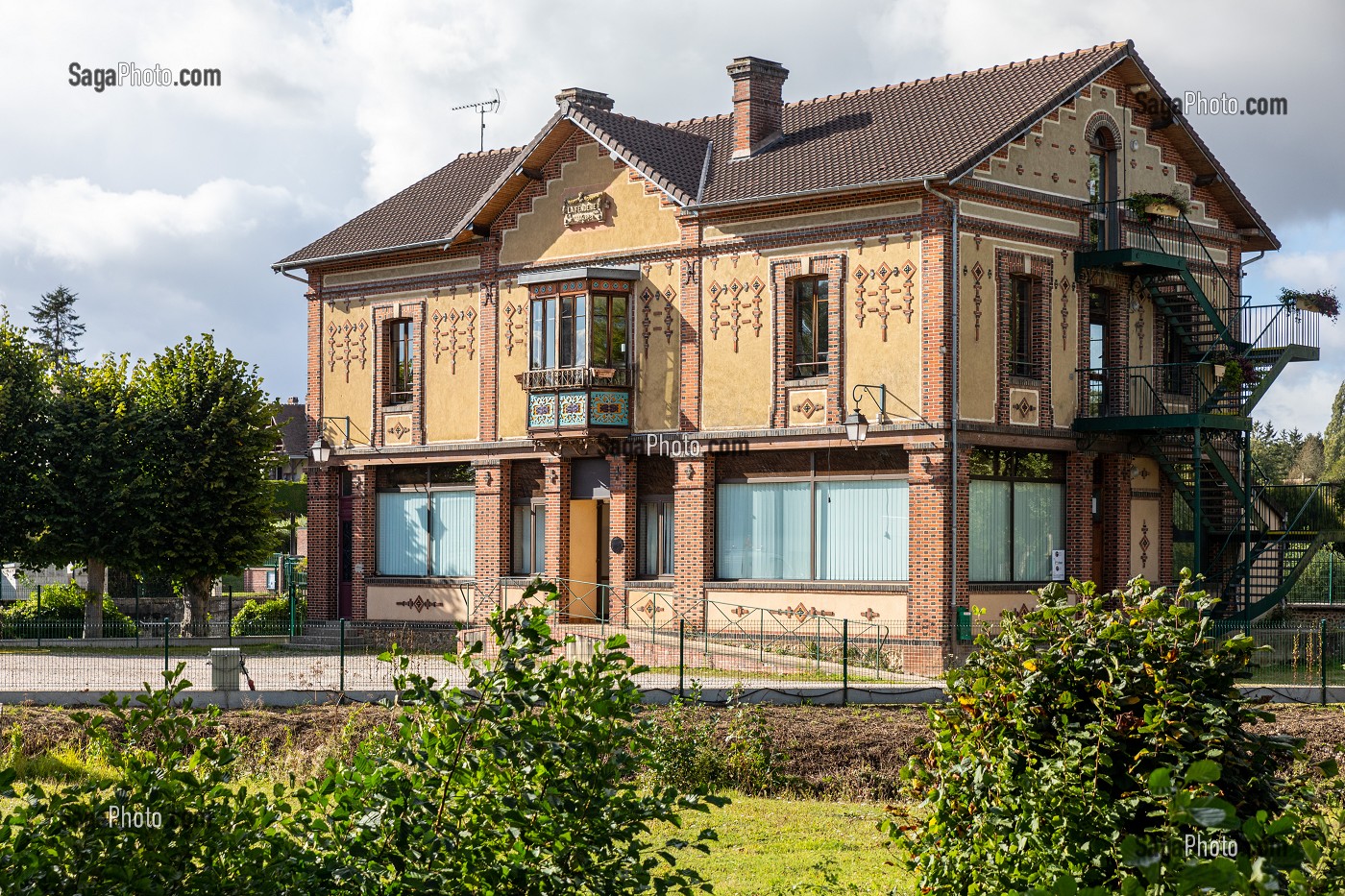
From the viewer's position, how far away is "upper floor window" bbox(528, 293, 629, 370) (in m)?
30.5

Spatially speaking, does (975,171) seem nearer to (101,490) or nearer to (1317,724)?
(1317,724)

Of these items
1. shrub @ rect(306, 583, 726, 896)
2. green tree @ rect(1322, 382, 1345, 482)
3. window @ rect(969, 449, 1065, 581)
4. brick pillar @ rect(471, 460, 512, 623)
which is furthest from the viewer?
green tree @ rect(1322, 382, 1345, 482)

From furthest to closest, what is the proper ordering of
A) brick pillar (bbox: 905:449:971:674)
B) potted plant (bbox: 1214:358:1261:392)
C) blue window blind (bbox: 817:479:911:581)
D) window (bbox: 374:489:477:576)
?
1. window (bbox: 374:489:477:576)
2. potted plant (bbox: 1214:358:1261:392)
3. blue window blind (bbox: 817:479:911:581)
4. brick pillar (bbox: 905:449:971:674)

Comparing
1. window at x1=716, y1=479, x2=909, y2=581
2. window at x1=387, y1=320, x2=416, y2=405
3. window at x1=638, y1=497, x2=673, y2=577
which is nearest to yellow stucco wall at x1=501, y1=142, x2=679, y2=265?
window at x1=387, y1=320, x2=416, y2=405

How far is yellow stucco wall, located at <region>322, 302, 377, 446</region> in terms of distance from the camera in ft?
115

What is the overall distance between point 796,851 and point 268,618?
2692 centimetres

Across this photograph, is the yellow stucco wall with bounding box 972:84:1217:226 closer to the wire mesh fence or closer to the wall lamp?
the wire mesh fence

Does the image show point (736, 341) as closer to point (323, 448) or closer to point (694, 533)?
point (694, 533)

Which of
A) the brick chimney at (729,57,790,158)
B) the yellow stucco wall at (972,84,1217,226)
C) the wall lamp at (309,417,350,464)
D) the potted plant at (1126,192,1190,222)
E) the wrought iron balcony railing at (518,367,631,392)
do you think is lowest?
the wall lamp at (309,417,350,464)

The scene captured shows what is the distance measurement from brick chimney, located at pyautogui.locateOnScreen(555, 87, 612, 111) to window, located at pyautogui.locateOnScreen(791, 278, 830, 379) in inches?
261

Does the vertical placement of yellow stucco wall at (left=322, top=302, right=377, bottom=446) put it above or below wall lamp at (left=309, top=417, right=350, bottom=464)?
above

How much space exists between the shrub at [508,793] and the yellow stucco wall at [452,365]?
26629mm

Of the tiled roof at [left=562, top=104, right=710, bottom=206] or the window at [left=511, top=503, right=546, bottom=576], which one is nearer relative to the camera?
the tiled roof at [left=562, top=104, right=710, bottom=206]

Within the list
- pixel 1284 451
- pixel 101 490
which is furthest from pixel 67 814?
pixel 1284 451
